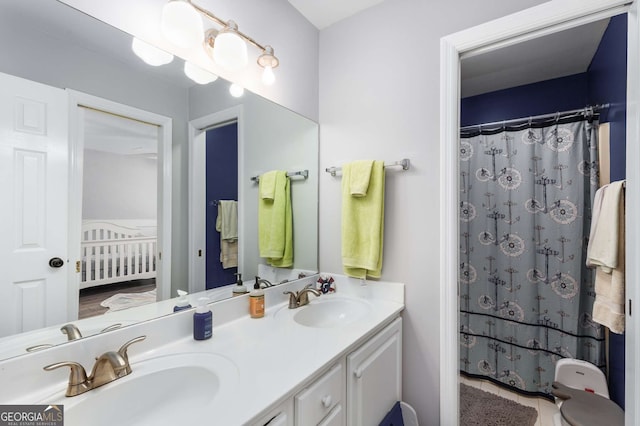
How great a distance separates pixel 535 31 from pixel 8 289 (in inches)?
79.2

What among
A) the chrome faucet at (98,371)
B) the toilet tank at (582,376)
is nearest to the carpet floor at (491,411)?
the toilet tank at (582,376)

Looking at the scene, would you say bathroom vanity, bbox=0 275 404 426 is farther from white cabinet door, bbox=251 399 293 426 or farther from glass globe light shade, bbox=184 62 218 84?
glass globe light shade, bbox=184 62 218 84

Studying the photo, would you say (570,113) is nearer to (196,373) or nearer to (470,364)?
(470,364)

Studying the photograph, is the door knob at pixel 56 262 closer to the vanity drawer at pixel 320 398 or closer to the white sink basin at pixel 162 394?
the white sink basin at pixel 162 394

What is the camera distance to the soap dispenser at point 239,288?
1.32 m

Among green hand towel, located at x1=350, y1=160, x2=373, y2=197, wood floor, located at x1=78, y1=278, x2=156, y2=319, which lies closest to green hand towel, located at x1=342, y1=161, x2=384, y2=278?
green hand towel, located at x1=350, y1=160, x2=373, y2=197

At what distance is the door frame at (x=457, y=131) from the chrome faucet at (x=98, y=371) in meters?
1.26

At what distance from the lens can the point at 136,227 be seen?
1.02 metres

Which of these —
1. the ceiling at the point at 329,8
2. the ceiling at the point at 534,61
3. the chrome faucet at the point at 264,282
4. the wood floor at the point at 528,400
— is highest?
the ceiling at the point at 329,8

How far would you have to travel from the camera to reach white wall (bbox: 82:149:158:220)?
882 millimetres

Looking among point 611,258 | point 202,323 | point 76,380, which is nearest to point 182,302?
point 202,323

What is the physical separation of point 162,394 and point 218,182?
0.83 m

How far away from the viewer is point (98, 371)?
759mm

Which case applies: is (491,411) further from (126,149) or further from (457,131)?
(126,149)
